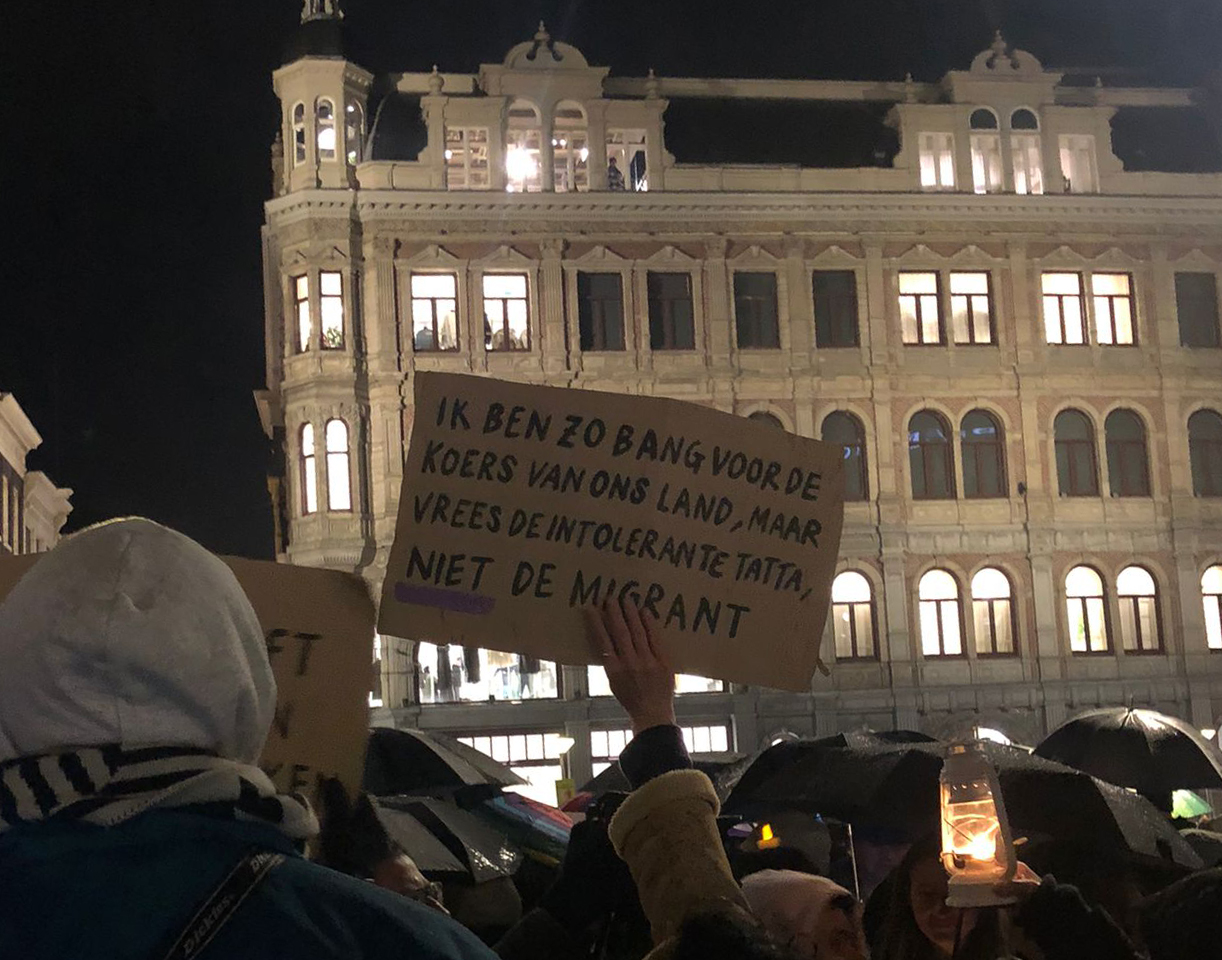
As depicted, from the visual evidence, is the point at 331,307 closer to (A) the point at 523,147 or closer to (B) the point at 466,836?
(A) the point at 523,147

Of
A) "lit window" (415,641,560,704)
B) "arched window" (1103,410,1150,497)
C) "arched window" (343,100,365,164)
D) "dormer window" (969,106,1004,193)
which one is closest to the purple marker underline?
"lit window" (415,641,560,704)

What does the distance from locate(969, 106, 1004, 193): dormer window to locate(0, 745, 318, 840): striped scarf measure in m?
29.3

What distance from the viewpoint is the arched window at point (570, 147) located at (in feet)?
93.7

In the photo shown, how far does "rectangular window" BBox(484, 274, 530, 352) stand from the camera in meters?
27.9

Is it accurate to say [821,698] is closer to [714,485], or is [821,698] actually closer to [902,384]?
[902,384]

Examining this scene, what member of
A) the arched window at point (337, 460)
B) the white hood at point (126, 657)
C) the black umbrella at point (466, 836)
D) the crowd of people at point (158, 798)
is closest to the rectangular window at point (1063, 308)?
the arched window at point (337, 460)

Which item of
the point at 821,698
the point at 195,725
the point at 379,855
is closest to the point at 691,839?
the point at 195,725

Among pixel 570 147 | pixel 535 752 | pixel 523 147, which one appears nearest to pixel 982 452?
pixel 570 147

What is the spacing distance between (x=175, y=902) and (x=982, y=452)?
28.4 m

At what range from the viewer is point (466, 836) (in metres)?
8.48

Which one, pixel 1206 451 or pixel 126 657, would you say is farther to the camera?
pixel 1206 451

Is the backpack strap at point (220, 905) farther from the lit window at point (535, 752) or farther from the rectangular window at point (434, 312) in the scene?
the rectangular window at point (434, 312)

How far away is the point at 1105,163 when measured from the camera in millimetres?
30062

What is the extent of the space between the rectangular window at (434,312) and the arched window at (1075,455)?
10631 millimetres
